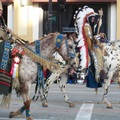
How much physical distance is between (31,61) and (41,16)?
19.3 m

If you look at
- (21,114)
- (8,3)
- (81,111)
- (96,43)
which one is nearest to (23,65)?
(21,114)

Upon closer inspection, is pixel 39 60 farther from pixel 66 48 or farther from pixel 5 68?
pixel 66 48

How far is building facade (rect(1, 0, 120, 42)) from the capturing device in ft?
88.5

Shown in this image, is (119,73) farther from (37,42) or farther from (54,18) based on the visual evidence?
(54,18)

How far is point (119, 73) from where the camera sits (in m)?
12.2

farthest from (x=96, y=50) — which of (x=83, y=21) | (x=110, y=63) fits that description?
(x=83, y=21)

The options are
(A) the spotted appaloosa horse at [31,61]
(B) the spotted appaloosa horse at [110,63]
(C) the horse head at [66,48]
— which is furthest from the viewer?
(B) the spotted appaloosa horse at [110,63]

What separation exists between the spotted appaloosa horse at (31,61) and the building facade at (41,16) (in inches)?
656

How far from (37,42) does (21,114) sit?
68.2 inches

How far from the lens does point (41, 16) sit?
2792 centimetres

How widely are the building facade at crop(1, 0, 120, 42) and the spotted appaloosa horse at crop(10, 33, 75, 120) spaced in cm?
1666

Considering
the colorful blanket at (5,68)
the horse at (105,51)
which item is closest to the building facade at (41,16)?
the horse at (105,51)

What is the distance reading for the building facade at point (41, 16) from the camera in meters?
27.0

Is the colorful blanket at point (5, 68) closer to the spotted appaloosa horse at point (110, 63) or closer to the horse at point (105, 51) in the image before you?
the horse at point (105, 51)
